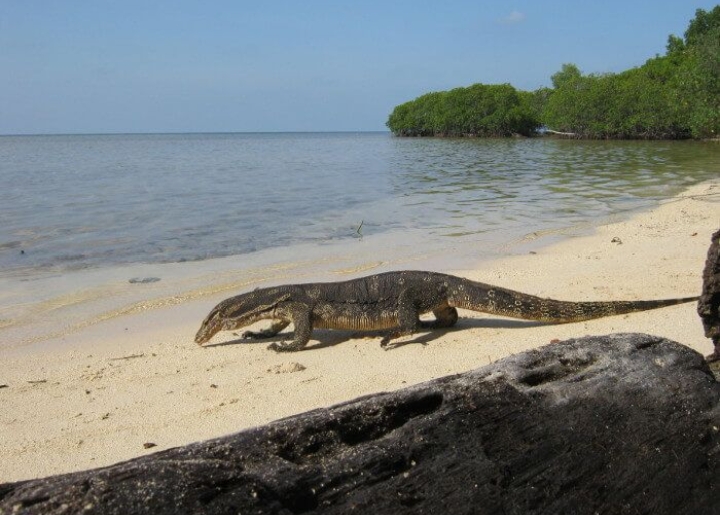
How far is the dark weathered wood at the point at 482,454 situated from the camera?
87.5 inches

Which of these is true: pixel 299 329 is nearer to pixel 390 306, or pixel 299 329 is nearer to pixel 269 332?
pixel 269 332

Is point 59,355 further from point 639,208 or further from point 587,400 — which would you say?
point 639,208

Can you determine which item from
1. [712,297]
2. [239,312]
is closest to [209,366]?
[239,312]

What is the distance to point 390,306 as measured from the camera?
8359 millimetres

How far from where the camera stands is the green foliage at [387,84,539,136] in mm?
105838

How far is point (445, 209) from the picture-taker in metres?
22.1

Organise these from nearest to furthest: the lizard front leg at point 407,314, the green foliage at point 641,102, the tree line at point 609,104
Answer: the lizard front leg at point 407,314 → the tree line at point 609,104 → the green foliage at point 641,102

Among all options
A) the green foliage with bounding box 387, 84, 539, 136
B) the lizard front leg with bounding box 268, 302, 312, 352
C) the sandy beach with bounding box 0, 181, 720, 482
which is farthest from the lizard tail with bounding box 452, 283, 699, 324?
the green foliage with bounding box 387, 84, 539, 136

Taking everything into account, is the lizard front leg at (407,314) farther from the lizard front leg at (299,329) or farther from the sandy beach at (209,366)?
the lizard front leg at (299,329)

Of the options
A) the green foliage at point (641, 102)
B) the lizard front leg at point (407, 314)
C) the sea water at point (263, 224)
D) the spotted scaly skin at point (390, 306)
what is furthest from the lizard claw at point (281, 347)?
the green foliage at point (641, 102)

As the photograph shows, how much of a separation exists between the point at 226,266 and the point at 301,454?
11724mm

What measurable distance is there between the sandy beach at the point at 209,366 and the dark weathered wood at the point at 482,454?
3198 mm

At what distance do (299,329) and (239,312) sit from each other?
2.80 feet

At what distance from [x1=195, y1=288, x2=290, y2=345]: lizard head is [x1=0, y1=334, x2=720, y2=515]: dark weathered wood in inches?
224
